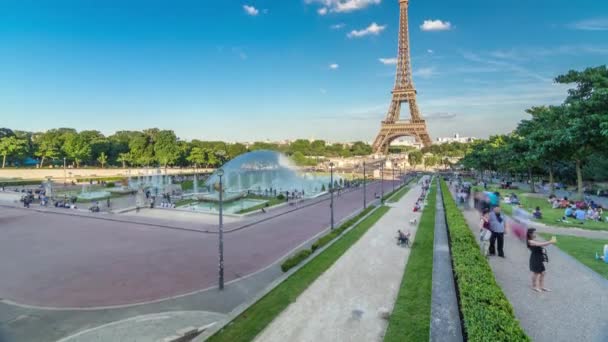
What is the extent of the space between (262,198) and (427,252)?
26.1m

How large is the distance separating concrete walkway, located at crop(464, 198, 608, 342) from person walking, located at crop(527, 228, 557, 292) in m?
0.28

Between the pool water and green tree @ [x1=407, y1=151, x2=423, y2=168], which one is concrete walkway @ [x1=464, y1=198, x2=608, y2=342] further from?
green tree @ [x1=407, y1=151, x2=423, y2=168]

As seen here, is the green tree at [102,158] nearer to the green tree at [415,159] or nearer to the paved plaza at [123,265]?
the paved plaza at [123,265]

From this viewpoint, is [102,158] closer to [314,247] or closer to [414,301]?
[314,247]

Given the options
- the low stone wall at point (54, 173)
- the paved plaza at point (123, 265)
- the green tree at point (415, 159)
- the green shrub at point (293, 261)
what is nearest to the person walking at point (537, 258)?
the green shrub at point (293, 261)

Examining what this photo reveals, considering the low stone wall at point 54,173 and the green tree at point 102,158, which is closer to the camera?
the low stone wall at point 54,173

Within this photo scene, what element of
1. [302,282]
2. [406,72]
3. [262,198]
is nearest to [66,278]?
[302,282]

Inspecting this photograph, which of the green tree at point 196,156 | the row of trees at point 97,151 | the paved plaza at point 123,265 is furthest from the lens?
the green tree at point 196,156

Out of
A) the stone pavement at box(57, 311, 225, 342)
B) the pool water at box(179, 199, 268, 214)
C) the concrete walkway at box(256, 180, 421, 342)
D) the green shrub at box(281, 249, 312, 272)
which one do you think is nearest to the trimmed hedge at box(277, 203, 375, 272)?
the green shrub at box(281, 249, 312, 272)

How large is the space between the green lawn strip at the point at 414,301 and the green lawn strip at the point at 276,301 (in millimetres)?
3097

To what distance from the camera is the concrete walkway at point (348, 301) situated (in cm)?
783

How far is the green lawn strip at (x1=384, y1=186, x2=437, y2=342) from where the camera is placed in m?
A: 7.64

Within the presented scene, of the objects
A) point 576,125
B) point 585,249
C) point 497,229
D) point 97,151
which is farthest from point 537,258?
point 97,151

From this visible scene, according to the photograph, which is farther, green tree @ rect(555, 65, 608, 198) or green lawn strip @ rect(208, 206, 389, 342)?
green tree @ rect(555, 65, 608, 198)
